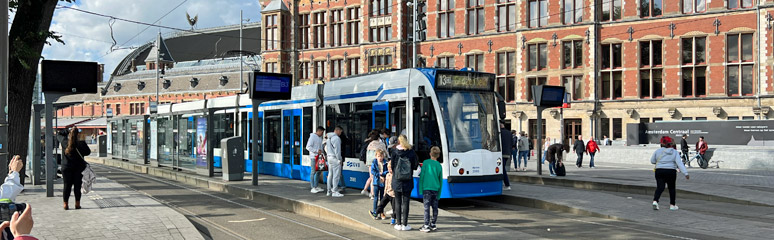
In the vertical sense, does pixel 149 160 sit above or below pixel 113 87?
below

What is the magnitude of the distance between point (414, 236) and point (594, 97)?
33.5m

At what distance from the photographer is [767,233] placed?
9672mm

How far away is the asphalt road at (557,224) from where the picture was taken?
9.63 meters

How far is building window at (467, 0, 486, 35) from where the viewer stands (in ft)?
146

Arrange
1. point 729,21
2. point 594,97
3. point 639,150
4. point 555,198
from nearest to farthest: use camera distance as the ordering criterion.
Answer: point 555,198, point 639,150, point 729,21, point 594,97

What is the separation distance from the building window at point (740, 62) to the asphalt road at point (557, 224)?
28253 mm

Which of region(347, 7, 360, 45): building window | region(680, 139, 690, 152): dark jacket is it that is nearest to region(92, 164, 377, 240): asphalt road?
region(680, 139, 690, 152): dark jacket

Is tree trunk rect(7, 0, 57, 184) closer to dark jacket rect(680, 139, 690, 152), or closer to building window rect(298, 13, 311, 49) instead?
dark jacket rect(680, 139, 690, 152)

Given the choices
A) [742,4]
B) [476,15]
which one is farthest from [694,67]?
[476,15]

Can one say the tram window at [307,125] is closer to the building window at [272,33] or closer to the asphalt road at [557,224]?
the asphalt road at [557,224]

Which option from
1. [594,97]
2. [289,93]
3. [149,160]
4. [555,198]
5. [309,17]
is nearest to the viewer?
[555,198]

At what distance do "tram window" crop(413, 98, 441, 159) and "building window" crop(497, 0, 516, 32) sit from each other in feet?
106

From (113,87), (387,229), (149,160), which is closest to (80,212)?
(387,229)

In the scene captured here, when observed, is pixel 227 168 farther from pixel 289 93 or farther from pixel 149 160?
pixel 149 160
